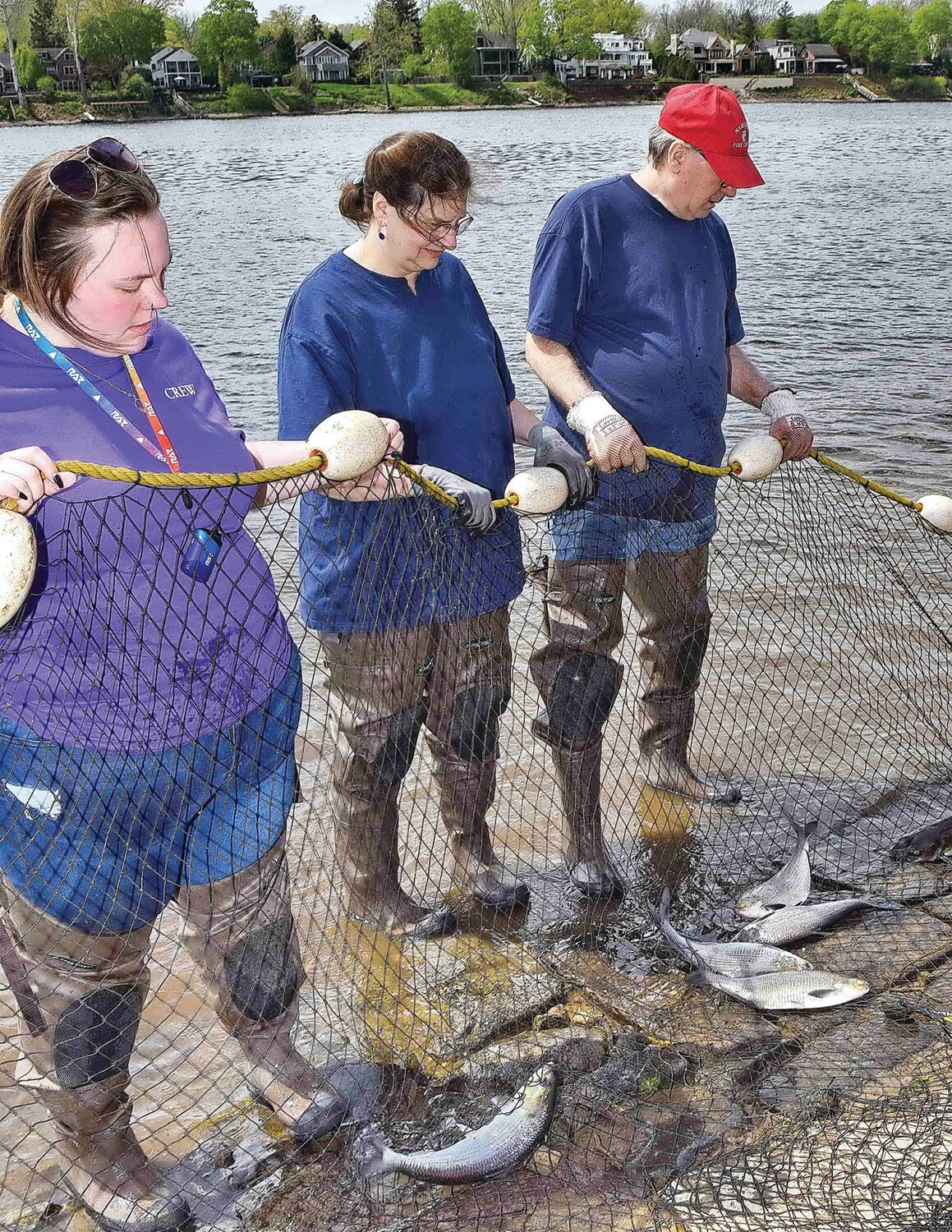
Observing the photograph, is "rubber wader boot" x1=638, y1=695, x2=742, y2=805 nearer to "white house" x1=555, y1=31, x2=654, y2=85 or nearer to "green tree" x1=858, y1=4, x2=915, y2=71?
Answer: "white house" x1=555, y1=31, x2=654, y2=85

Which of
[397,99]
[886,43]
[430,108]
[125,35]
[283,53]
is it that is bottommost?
[430,108]

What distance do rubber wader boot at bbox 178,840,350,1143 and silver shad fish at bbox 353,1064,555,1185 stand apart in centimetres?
18

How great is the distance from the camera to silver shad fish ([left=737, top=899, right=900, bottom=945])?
367 cm

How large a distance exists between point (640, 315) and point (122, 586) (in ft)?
6.76

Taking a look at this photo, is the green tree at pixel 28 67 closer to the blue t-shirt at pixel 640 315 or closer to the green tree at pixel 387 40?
the green tree at pixel 387 40

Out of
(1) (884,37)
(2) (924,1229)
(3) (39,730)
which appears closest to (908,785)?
(2) (924,1229)

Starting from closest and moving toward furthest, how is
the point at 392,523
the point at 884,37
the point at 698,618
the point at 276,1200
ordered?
the point at 276,1200, the point at 392,523, the point at 698,618, the point at 884,37

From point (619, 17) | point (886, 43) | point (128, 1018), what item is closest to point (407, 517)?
point (128, 1018)

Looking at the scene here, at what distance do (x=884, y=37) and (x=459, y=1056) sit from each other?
113138 millimetres

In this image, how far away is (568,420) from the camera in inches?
144

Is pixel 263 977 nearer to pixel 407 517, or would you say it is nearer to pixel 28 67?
pixel 407 517

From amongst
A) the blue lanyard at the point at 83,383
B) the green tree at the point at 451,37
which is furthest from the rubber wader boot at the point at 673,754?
the green tree at the point at 451,37

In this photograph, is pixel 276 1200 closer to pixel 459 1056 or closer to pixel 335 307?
pixel 459 1056

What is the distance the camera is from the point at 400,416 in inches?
129
